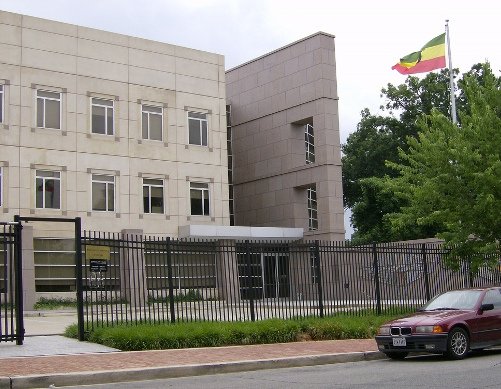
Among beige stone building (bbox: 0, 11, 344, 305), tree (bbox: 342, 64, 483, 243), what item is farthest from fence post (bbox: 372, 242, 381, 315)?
tree (bbox: 342, 64, 483, 243)

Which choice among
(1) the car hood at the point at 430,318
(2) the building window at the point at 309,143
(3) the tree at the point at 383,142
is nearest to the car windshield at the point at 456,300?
(1) the car hood at the point at 430,318

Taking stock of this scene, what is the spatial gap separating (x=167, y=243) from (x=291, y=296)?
200 inches

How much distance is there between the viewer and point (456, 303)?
15281mm

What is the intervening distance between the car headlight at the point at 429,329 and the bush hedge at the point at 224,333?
12.5ft

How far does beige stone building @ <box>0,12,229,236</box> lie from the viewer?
106 feet

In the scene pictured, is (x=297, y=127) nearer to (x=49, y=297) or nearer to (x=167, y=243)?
(x=49, y=297)

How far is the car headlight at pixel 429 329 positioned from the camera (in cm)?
1381

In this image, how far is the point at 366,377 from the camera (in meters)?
11.8

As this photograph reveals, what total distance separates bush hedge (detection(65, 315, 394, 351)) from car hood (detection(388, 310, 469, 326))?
3221 millimetres

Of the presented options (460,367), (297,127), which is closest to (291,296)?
(460,367)

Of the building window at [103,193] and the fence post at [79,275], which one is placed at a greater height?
the building window at [103,193]

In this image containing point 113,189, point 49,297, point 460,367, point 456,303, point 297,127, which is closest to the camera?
point 460,367

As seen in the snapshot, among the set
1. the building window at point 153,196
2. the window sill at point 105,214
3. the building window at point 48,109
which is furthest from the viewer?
the building window at point 153,196

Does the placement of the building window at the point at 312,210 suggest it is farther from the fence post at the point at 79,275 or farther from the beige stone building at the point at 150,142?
the fence post at the point at 79,275
